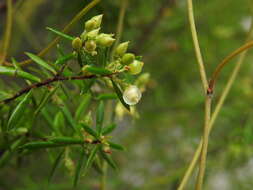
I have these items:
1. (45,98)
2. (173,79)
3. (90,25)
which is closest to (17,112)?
(45,98)

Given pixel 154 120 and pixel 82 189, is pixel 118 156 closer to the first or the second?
pixel 154 120

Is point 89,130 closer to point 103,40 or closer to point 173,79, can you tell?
point 103,40

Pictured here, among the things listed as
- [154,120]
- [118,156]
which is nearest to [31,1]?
[154,120]

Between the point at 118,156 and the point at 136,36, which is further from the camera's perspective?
the point at 118,156

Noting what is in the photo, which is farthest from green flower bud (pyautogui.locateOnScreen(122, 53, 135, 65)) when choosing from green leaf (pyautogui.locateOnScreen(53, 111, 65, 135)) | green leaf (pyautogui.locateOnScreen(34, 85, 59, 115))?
green leaf (pyautogui.locateOnScreen(53, 111, 65, 135))

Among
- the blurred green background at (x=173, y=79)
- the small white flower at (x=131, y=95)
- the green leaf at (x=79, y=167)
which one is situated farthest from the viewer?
the blurred green background at (x=173, y=79)

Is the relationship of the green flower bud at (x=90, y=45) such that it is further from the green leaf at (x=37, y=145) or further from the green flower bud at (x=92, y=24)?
the green leaf at (x=37, y=145)

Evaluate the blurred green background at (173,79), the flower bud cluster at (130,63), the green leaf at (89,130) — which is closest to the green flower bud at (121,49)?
the flower bud cluster at (130,63)

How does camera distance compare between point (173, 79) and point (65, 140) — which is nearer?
point (65, 140)

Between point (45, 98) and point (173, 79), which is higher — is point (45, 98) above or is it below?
below

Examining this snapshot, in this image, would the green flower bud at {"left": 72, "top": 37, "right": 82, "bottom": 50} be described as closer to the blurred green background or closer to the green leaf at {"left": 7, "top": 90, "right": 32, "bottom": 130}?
the green leaf at {"left": 7, "top": 90, "right": 32, "bottom": 130}

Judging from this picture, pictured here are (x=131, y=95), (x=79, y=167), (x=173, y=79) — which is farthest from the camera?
(x=173, y=79)
